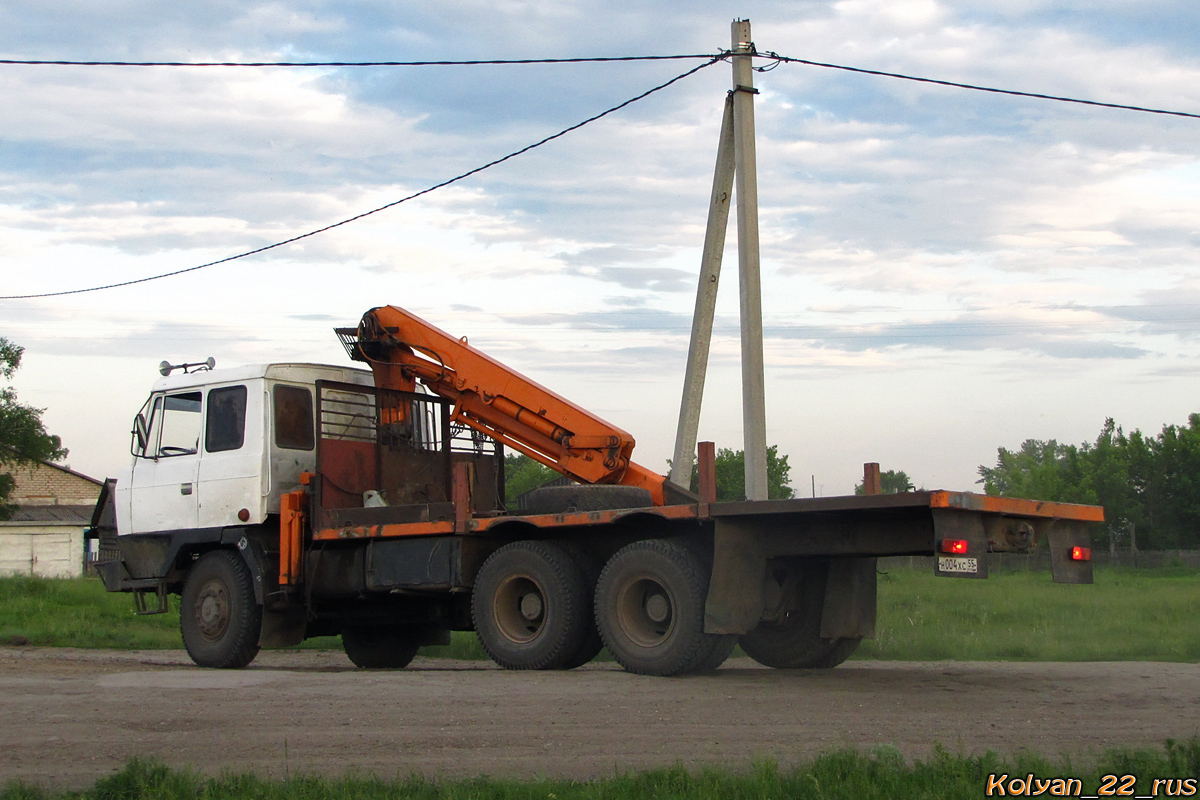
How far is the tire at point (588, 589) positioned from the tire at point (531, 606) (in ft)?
0.06

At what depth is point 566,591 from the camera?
33.5 feet

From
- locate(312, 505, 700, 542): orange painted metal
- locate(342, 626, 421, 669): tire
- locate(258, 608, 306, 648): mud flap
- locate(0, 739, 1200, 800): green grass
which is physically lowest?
locate(342, 626, 421, 669): tire

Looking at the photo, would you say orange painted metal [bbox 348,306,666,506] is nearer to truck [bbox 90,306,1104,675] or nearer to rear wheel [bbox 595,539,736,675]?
truck [bbox 90,306,1104,675]

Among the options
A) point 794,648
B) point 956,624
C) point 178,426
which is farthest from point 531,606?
point 956,624

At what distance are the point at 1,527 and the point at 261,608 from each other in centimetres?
4305

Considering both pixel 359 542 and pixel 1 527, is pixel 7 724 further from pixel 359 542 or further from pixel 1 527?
pixel 1 527

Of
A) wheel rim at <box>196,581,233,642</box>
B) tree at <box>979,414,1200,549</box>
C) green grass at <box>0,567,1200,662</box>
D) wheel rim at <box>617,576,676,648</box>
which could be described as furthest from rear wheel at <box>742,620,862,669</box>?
tree at <box>979,414,1200,549</box>

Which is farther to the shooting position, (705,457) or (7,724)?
(705,457)

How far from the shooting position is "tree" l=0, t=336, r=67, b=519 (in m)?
44.8

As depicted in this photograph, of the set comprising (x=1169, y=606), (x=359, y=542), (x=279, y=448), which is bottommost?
(x=1169, y=606)

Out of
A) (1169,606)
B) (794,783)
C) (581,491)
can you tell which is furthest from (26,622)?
(1169,606)

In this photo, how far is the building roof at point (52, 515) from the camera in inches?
2042

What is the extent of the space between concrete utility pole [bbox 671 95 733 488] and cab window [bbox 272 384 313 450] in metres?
4.24

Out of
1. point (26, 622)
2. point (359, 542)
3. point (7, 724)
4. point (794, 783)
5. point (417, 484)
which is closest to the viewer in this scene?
point (794, 783)
